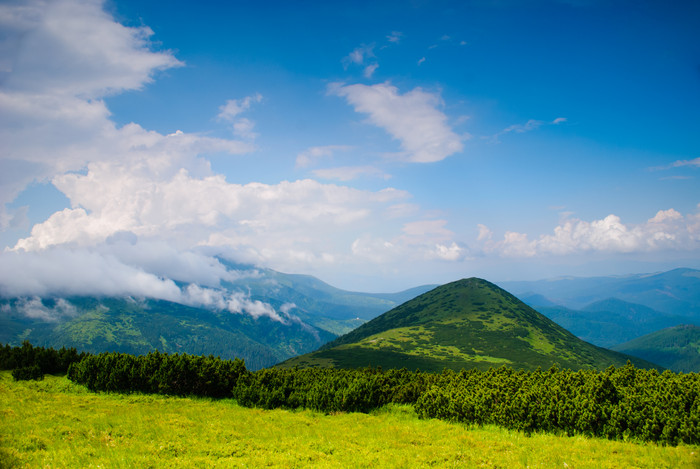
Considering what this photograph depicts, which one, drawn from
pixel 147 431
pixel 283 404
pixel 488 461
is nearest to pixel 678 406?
pixel 488 461

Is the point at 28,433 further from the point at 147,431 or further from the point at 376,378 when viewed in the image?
the point at 376,378

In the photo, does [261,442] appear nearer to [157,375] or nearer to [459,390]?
[459,390]

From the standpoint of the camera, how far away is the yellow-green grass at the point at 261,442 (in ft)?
43.1

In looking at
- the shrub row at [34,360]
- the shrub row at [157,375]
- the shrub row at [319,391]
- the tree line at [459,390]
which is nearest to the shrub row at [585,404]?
the tree line at [459,390]

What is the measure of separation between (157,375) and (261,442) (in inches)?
490

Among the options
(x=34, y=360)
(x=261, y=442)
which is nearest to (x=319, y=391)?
(x=261, y=442)

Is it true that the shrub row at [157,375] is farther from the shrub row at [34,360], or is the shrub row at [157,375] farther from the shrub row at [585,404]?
the shrub row at [585,404]

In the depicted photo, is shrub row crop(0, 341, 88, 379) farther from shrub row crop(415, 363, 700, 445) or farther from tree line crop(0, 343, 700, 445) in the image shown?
shrub row crop(415, 363, 700, 445)

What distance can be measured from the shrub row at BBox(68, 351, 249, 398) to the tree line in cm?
6

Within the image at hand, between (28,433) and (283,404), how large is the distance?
12.7 metres

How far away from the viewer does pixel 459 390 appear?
70.8ft

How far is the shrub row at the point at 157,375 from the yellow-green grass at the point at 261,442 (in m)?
3.03

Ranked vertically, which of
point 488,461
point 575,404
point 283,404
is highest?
point 575,404

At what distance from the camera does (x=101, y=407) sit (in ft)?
65.7
